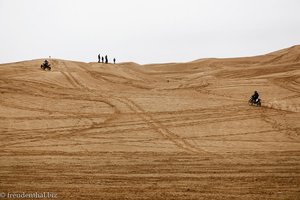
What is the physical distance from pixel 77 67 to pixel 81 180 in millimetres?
30202

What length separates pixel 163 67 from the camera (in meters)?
61.4

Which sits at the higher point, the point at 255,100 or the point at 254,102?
the point at 255,100

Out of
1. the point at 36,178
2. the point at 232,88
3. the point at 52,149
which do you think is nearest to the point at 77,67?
the point at 232,88

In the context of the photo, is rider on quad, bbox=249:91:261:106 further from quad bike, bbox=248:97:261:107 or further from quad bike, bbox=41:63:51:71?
quad bike, bbox=41:63:51:71

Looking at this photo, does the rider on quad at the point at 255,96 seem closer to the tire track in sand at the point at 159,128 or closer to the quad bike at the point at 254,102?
the quad bike at the point at 254,102

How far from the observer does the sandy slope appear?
11570 millimetres

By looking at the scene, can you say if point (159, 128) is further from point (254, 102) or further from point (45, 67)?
point (45, 67)

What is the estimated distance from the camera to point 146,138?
19.4 m

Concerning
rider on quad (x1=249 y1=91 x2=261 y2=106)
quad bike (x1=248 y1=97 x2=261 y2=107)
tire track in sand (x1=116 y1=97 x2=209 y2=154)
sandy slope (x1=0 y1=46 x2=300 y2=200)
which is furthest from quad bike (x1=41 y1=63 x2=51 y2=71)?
rider on quad (x1=249 y1=91 x2=261 y2=106)

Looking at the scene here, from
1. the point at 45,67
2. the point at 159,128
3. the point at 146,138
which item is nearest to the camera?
the point at 146,138

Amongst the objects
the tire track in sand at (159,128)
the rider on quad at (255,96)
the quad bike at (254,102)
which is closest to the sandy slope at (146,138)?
the tire track in sand at (159,128)

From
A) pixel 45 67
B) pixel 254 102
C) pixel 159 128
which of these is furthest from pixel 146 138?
pixel 45 67

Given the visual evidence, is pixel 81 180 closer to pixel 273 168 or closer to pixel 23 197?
pixel 23 197

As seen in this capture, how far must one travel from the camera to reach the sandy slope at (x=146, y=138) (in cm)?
1157
